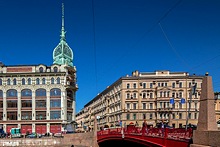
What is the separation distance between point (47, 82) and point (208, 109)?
75436 millimetres

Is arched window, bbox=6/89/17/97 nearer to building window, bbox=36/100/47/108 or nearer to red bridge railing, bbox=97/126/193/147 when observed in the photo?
building window, bbox=36/100/47/108

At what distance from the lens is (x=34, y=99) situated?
8750cm

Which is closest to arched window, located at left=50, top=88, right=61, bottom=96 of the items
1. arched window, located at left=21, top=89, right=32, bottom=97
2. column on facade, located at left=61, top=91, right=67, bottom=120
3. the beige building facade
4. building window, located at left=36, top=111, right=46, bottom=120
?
column on facade, located at left=61, top=91, right=67, bottom=120

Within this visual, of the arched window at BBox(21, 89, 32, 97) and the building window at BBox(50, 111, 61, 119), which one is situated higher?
the arched window at BBox(21, 89, 32, 97)

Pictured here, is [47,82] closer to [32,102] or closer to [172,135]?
[32,102]

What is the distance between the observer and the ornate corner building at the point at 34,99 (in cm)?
8688

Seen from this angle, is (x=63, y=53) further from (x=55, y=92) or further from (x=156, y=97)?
(x=156, y=97)

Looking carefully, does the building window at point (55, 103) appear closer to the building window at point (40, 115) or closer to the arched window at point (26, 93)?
the building window at point (40, 115)

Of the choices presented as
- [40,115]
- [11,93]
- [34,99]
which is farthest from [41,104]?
[11,93]

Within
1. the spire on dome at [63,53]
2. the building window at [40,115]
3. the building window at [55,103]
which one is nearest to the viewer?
the building window at [40,115]

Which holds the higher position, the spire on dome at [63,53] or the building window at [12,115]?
the spire on dome at [63,53]

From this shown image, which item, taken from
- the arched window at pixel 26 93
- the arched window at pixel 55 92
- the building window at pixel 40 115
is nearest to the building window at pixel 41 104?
the building window at pixel 40 115

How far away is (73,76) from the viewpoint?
314 feet

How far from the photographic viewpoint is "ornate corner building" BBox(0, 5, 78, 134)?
8688 cm
